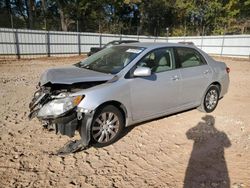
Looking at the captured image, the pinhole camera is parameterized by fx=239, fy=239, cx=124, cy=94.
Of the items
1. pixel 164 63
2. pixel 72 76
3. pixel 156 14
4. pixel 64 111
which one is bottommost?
pixel 64 111

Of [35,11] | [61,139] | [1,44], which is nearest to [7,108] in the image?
[61,139]

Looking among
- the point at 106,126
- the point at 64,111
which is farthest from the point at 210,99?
the point at 64,111

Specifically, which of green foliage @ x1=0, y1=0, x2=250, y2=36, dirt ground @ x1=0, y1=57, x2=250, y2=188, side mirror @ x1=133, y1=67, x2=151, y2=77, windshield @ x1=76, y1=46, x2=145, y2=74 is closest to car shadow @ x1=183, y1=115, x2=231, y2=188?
dirt ground @ x1=0, y1=57, x2=250, y2=188

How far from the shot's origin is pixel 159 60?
179 inches

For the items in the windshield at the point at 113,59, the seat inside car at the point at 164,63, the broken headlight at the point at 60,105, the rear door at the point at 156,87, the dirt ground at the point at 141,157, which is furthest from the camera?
the seat inside car at the point at 164,63

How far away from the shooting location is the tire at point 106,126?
3.69 meters

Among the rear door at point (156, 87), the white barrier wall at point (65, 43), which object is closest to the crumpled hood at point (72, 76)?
the rear door at point (156, 87)

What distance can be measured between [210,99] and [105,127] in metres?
2.97

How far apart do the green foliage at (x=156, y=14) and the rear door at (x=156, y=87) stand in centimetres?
2540

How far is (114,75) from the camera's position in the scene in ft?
12.9

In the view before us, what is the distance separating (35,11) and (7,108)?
28.0 m

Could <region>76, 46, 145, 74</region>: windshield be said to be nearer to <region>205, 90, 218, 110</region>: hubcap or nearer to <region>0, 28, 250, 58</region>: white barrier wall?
<region>205, 90, 218, 110</region>: hubcap

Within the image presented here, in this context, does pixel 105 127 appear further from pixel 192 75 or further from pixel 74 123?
pixel 192 75

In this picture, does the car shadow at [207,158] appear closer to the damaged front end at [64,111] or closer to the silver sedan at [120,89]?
the silver sedan at [120,89]
